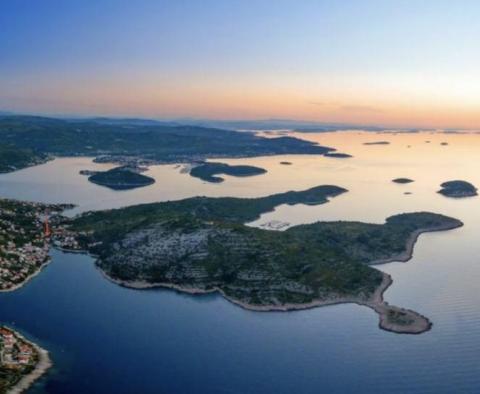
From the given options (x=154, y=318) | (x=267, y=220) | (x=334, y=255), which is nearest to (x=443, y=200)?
(x=267, y=220)

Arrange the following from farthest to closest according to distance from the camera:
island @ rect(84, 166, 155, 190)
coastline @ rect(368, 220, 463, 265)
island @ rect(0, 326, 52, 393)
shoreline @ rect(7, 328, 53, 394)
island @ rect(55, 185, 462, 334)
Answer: island @ rect(84, 166, 155, 190) < coastline @ rect(368, 220, 463, 265) < island @ rect(55, 185, 462, 334) < island @ rect(0, 326, 52, 393) < shoreline @ rect(7, 328, 53, 394)

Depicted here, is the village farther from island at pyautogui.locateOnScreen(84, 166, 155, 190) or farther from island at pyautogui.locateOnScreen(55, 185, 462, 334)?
island at pyautogui.locateOnScreen(84, 166, 155, 190)

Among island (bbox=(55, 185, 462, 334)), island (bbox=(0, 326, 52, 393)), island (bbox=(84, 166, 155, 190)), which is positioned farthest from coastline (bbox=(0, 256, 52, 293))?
island (bbox=(84, 166, 155, 190))

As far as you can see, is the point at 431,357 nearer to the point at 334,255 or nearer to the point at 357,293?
the point at 357,293

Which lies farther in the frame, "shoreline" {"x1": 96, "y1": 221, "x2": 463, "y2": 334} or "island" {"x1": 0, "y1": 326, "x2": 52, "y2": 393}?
"shoreline" {"x1": 96, "y1": 221, "x2": 463, "y2": 334}

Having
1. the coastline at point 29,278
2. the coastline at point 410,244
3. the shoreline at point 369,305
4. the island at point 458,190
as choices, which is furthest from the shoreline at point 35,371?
the island at point 458,190

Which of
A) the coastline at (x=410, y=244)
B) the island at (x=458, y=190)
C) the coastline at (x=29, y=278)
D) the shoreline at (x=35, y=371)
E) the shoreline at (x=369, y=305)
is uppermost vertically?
the island at (x=458, y=190)

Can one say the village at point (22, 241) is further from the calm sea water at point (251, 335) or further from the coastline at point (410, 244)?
the coastline at point (410, 244)
